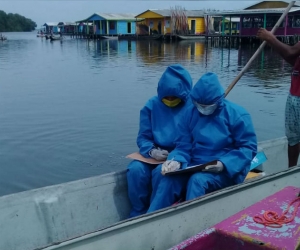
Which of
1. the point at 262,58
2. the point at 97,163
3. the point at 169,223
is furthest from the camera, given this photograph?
the point at 262,58

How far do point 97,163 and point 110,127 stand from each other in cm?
227

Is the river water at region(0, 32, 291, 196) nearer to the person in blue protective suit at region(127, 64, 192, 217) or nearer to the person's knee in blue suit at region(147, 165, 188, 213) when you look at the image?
the person in blue protective suit at region(127, 64, 192, 217)

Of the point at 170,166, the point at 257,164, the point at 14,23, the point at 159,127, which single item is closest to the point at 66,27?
the point at 14,23

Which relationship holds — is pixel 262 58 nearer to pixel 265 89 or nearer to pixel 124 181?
pixel 265 89

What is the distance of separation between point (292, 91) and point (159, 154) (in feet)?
5.81

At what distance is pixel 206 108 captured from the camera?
12.9 ft


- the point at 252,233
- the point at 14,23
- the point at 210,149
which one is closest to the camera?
the point at 252,233

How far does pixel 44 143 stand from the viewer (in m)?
9.20

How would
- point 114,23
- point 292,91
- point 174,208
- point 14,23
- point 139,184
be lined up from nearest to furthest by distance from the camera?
point 174,208 < point 139,184 < point 292,91 < point 114,23 < point 14,23

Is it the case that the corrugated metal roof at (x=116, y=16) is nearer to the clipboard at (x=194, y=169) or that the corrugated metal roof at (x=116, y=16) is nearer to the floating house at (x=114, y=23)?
the floating house at (x=114, y=23)

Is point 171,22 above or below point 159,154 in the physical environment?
above

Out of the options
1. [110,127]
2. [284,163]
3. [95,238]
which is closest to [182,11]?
[110,127]

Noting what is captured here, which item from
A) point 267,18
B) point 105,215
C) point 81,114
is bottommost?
point 81,114

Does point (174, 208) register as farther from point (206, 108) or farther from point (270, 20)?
point (270, 20)
